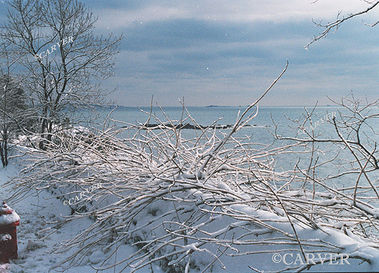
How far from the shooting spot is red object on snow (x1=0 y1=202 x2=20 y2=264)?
4.18 metres

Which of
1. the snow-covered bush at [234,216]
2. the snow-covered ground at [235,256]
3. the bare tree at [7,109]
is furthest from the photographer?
the bare tree at [7,109]

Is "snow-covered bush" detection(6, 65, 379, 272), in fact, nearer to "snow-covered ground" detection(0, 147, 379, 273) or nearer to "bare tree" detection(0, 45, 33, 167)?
"snow-covered ground" detection(0, 147, 379, 273)

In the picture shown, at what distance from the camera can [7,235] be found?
4.18 metres

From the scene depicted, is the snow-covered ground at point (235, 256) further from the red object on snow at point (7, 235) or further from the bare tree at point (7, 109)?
the bare tree at point (7, 109)

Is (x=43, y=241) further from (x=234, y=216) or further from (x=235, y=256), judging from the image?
(x=234, y=216)

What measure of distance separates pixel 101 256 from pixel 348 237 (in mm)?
3059

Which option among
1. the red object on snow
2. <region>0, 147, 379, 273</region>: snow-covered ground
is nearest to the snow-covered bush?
<region>0, 147, 379, 273</region>: snow-covered ground

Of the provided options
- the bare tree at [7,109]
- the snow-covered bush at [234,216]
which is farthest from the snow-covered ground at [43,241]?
the bare tree at [7,109]

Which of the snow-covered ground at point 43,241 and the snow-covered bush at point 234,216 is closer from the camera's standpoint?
the snow-covered bush at point 234,216

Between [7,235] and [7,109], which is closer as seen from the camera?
[7,235]

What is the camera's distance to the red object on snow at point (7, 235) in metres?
4.18

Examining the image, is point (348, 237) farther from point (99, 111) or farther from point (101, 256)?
point (99, 111)

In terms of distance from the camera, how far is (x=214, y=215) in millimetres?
3467

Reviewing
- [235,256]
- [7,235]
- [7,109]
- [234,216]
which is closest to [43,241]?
[7,235]
